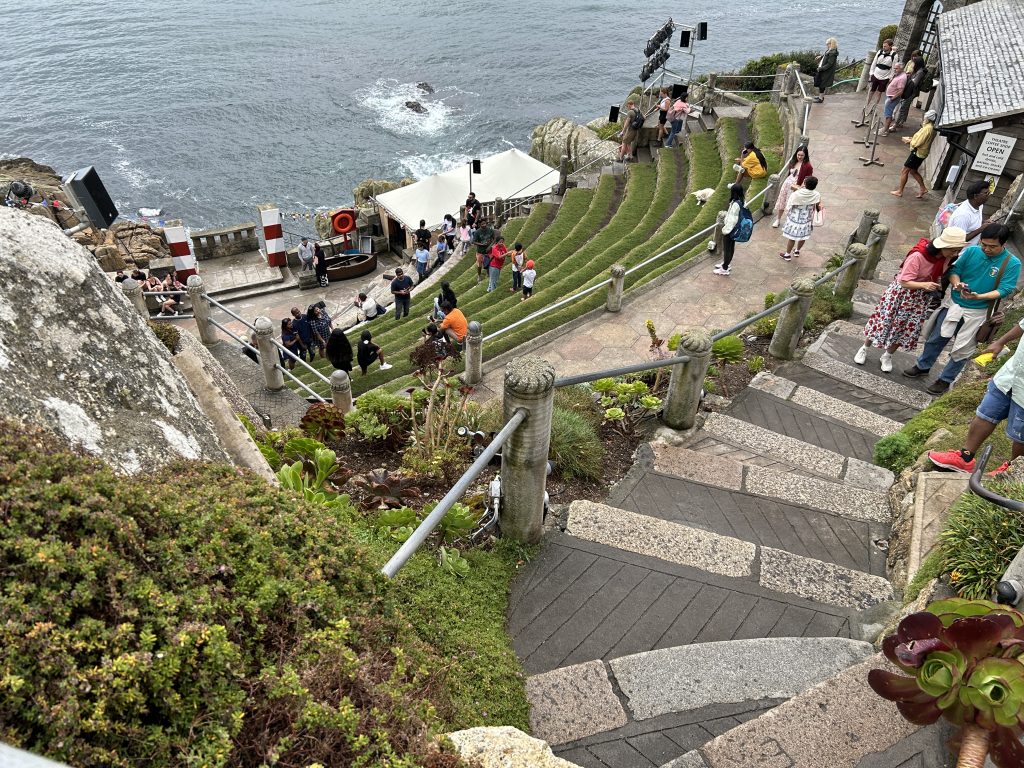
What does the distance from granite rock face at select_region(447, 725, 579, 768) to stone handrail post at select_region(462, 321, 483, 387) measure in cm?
700

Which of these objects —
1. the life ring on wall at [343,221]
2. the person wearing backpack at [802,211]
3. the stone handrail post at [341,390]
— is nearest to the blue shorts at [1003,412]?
the person wearing backpack at [802,211]

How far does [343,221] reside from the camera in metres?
23.5

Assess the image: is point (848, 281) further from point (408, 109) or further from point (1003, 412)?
point (408, 109)

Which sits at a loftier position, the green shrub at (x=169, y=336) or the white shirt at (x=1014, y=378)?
the white shirt at (x=1014, y=378)

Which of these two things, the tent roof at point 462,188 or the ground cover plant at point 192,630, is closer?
the ground cover plant at point 192,630

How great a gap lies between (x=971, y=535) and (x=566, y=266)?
41.5 feet

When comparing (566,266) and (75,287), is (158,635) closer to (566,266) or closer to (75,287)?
(75,287)

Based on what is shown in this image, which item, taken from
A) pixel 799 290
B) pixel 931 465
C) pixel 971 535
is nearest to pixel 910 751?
pixel 971 535

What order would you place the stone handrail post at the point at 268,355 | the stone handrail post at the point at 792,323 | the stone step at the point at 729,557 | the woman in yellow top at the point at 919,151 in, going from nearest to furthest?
the stone step at the point at 729,557
the stone handrail post at the point at 792,323
the stone handrail post at the point at 268,355
the woman in yellow top at the point at 919,151

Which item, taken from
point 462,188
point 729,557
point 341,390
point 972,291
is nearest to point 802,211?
point 972,291

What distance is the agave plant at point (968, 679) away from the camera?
2330 millimetres

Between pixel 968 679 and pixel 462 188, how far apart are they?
72.4ft

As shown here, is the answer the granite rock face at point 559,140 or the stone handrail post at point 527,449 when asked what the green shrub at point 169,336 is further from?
the granite rock face at point 559,140

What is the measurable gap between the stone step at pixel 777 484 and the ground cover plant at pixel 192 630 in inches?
152
